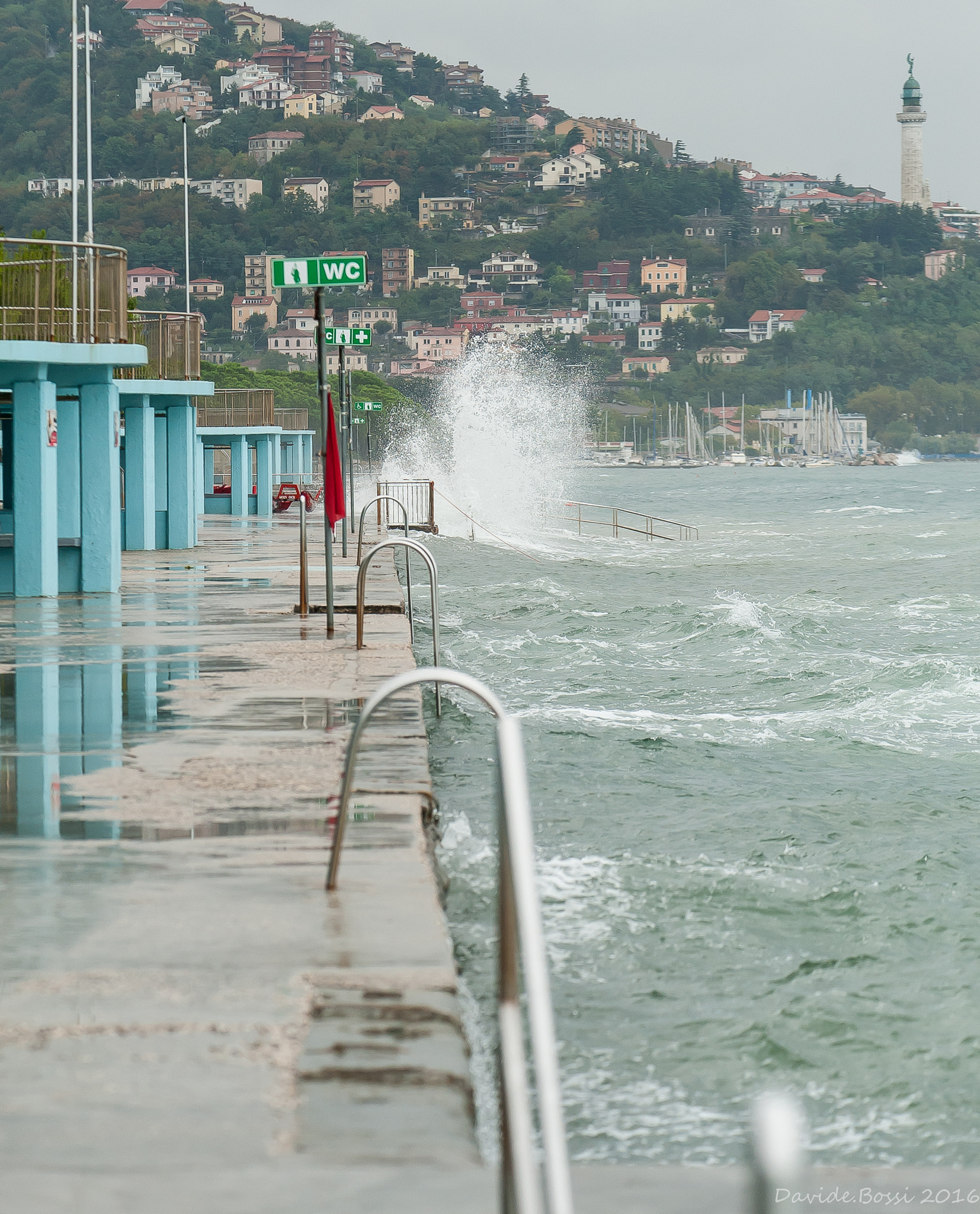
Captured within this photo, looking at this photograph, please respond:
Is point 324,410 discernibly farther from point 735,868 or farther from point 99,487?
point 99,487

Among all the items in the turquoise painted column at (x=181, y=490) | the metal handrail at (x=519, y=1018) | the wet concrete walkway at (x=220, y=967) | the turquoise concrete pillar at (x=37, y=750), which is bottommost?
the wet concrete walkway at (x=220, y=967)

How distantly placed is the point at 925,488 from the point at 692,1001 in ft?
449

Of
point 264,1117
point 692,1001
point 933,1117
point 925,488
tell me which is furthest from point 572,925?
point 925,488

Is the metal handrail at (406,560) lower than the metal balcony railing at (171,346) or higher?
lower

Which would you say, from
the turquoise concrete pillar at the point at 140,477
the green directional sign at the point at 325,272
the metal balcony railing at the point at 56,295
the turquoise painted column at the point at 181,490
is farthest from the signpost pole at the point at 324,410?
the turquoise painted column at the point at 181,490

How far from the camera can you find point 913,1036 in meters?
6.55

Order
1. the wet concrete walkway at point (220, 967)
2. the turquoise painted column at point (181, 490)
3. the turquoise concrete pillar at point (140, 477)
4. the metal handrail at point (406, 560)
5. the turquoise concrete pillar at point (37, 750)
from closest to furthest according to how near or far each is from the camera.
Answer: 1. the wet concrete walkway at point (220, 967)
2. the turquoise concrete pillar at point (37, 750)
3. the metal handrail at point (406, 560)
4. the turquoise concrete pillar at point (140, 477)
5. the turquoise painted column at point (181, 490)

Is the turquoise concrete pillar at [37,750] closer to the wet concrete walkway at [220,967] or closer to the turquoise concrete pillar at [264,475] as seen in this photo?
the wet concrete walkway at [220,967]

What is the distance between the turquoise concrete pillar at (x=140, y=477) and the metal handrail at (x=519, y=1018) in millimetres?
22260

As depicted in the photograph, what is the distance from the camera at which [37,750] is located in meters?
9.13

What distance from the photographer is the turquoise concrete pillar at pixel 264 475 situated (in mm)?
43031

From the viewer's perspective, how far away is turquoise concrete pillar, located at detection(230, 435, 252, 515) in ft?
138

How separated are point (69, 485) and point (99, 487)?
47.2 inches

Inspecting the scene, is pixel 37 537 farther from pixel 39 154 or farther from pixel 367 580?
pixel 39 154
